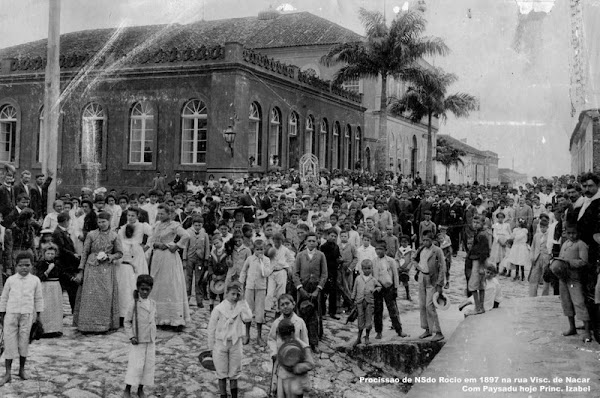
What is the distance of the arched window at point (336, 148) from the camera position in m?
30.2

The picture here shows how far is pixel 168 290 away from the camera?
8.62 meters

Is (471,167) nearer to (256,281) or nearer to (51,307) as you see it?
(256,281)

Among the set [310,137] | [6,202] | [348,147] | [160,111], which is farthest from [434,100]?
[6,202]

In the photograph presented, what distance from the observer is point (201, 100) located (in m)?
22.3

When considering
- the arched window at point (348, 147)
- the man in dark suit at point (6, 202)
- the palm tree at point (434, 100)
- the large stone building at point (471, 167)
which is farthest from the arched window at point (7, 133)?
the large stone building at point (471, 167)

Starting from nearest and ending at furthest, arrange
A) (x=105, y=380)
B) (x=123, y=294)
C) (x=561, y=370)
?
(x=561, y=370), (x=105, y=380), (x=123, y=294)

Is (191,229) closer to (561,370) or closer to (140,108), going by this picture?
(561,370)

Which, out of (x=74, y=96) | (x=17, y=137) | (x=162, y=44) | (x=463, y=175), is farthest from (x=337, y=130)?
(x=463, y=175)

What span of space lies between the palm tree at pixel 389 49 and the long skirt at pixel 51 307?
2141cm

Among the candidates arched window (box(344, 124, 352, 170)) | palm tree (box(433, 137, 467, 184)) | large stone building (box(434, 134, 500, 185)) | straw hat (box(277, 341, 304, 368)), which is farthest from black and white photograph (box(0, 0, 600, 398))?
large stone building (box(434, 134, 500, 185))

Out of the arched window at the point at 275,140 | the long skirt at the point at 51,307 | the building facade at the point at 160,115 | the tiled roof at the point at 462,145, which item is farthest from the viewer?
the tiled roof at the point at 462,145

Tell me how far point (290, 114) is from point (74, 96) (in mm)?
8850

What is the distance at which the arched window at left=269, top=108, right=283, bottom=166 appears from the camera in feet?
81.8

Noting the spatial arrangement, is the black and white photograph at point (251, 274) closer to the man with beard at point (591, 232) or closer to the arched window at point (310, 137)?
the man with beard at point (591, 232)
